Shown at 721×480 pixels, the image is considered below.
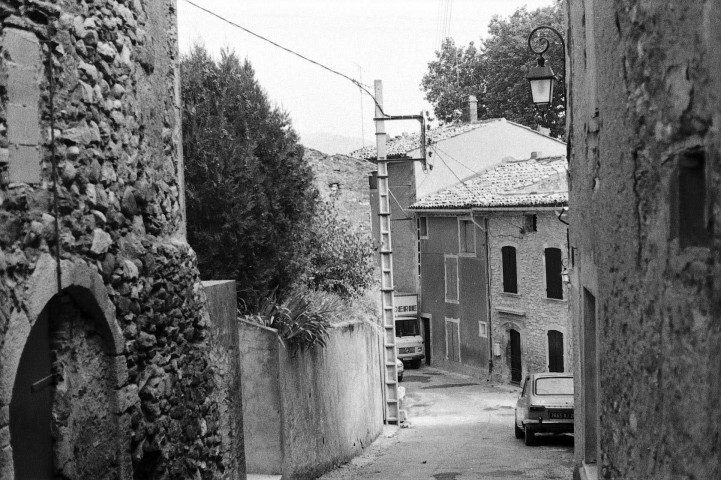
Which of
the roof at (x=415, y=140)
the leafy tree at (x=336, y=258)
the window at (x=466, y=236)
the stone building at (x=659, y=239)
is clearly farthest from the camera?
the roof at (x=415, y=140)

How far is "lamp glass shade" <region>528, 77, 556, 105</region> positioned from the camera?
12.2 m

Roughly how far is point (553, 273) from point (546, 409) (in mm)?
12079

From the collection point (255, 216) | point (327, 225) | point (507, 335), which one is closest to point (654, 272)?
point (255, 216)

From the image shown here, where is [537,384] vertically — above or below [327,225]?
below

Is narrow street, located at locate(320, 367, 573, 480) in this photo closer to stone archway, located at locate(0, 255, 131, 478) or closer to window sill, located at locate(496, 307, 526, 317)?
window sill, located at locate(496, 307, 526, 317)

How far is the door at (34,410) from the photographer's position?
14.9 feet

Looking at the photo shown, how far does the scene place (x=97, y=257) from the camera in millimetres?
5355

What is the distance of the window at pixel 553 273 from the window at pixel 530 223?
865 millimetres

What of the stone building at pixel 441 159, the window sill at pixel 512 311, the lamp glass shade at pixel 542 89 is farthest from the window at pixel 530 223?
the lamp glass shade at pixel 542 89

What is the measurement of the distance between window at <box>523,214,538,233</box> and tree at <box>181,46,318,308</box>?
15.9 m

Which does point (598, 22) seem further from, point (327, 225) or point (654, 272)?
point (327, 225)

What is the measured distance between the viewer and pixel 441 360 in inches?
1344

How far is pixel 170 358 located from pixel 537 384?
39.9ft

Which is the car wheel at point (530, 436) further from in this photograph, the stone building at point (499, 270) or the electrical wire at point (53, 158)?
the electrical wire at point (53, 158)
